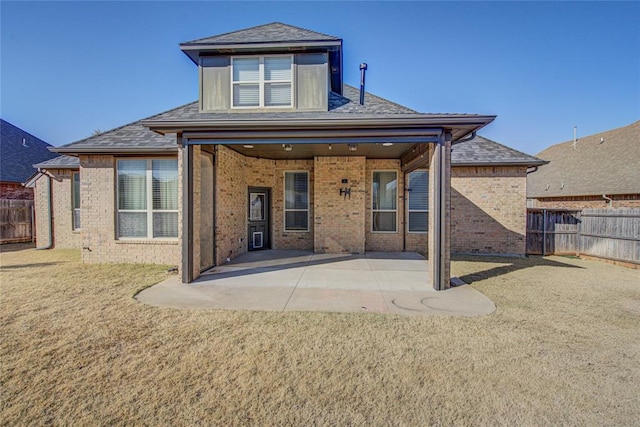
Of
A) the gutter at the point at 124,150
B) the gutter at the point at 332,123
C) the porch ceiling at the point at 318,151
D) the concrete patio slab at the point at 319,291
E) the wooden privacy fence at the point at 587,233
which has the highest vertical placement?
the porch ceiling at the point at 318,151

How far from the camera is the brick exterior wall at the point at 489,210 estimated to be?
10125 millimetres

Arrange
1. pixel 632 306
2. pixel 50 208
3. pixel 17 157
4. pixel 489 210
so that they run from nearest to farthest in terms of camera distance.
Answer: pixel 632 306 → pixel 489 210 → pixel 50 208 → pixel 17 157

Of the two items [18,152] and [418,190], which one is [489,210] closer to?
[418,190]

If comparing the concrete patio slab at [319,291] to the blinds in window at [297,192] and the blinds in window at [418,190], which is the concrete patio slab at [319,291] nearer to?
the blinds in window at [418,190]

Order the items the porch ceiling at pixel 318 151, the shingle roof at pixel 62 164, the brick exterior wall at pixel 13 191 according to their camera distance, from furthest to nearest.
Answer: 1. the brick exterior wall at pixel 13 191
2. the shingle roof at pixel 62 164
3. the porch ceiling at pixel 318 151

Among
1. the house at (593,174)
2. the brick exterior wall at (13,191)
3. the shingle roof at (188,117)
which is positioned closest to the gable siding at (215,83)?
the shingle roof at (188,117)

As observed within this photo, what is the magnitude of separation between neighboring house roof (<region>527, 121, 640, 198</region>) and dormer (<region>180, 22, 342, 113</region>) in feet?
51.7

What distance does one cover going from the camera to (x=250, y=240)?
1048cm

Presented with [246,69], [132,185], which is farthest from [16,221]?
[246,69]

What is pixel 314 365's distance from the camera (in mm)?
3193

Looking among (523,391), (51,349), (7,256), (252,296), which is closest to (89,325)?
(51,349)

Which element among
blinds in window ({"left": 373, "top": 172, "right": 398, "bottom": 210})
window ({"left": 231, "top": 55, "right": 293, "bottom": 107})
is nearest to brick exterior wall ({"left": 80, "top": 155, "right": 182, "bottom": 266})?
window ({"left": 231, "top": 55, "right": 293, "bottom": 107})

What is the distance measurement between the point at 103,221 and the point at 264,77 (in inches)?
239

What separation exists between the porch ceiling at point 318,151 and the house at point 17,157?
13.9m
